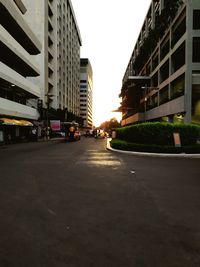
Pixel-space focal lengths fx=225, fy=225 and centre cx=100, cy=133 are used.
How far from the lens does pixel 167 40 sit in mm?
33750

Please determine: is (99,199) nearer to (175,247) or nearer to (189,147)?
(175,247)

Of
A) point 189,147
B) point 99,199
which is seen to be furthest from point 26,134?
point 99,199

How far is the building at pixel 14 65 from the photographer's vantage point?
26.9 m

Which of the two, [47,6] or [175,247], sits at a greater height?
[47,6]

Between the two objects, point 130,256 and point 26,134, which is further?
point 26,134

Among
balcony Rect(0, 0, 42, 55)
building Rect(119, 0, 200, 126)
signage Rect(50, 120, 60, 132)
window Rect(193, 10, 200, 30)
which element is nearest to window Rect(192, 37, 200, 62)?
building Rect(119, 0, 200, 126)

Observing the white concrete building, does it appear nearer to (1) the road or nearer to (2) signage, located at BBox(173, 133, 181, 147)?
(2) signage, located at BBox(173, 133, 181, 147)

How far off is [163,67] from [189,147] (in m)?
24.1

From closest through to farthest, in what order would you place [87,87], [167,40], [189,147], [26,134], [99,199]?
1. [99,199]
2. [189,147]
3. [167,40]
4. [26,134]
5. [87,87]

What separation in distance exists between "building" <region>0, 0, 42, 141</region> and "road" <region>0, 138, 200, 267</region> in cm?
2285

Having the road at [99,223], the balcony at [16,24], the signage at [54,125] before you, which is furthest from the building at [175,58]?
the road at [99,223]

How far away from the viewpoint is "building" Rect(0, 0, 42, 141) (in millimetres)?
26938

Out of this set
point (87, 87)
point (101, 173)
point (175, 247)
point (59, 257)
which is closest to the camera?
point (59, 257)

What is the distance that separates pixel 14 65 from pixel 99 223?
3523cm
